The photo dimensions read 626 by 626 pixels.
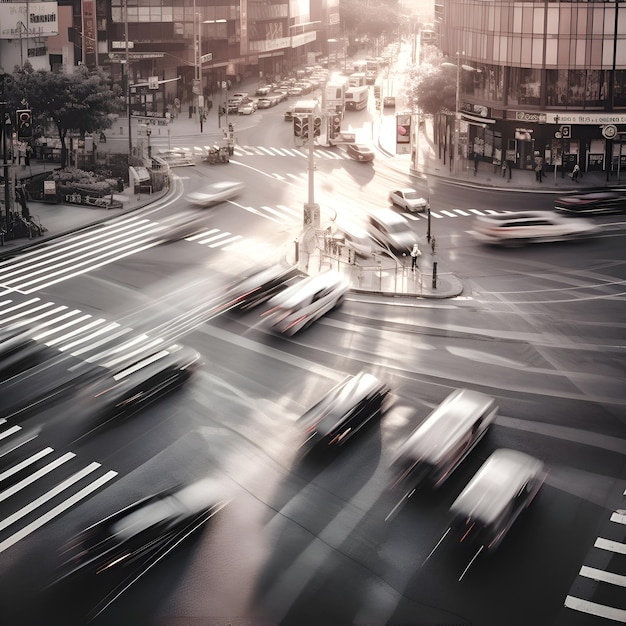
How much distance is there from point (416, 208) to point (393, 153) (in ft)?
82.0

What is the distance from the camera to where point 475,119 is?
281 feet

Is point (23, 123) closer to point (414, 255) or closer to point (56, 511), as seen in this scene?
point (414, 255)

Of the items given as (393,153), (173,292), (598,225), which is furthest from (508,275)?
(393,153)

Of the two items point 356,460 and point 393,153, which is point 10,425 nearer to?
point 356,460

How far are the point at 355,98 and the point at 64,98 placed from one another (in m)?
46.0

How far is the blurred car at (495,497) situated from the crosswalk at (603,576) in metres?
2.26

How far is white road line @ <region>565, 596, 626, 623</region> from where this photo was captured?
2286 centimetres

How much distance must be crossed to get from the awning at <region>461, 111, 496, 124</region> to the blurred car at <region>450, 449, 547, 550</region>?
198 feet

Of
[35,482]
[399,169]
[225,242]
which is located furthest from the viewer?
[399,169]

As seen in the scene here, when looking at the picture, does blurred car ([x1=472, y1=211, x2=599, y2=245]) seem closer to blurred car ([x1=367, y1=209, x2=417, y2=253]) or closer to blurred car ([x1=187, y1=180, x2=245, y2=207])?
blurred car ([x1=367, y1=209, x2=417, y2=253])

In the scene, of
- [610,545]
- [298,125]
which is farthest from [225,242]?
[610,545]

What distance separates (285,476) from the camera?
97.2ft

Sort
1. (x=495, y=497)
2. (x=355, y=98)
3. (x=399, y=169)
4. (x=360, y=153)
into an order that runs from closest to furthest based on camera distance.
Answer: (x=495, y=497)
(x=399, y=169)
(x=360, y=153)
(x=355, y=98)

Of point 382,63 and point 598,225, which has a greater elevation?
point 382,63
